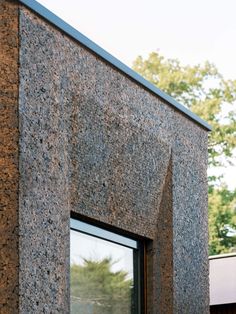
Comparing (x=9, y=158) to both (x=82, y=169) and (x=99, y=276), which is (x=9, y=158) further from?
(x=99, y=276)

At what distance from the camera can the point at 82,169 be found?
7402 mm

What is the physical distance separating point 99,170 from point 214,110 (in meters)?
15.9

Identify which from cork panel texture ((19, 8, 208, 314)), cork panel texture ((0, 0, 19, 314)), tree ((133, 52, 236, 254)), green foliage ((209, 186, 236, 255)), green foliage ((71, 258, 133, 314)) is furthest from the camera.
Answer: tree ((133, 52, 236, 254))

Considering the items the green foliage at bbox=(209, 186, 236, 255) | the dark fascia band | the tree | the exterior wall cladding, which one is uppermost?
the tree

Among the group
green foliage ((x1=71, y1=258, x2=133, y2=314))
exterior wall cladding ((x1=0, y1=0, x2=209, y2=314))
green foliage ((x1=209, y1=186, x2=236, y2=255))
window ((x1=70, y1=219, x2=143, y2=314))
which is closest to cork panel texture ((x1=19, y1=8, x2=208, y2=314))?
exterior wall cladding ((x1=0, y1=0, x2=209, y2=314))

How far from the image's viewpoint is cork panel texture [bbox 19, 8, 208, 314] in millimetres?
6613

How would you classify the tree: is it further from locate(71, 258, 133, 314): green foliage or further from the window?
locate(71, 258, 133, 314): green foliage

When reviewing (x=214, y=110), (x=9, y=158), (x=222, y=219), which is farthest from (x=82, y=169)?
(x=214, y=110)

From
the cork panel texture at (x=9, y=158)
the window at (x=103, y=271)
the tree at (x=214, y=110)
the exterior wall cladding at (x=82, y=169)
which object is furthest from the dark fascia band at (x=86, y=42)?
the tree at (x=214, y=110)

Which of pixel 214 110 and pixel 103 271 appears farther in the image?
pixel 214 110

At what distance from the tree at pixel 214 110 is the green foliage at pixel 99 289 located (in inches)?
575

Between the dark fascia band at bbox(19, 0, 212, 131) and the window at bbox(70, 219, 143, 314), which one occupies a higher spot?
the dark fascia band at bbox(19, 0, 212, 131)

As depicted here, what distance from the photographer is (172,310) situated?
8.63 m

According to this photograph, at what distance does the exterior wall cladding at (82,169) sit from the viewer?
644 centimetres
